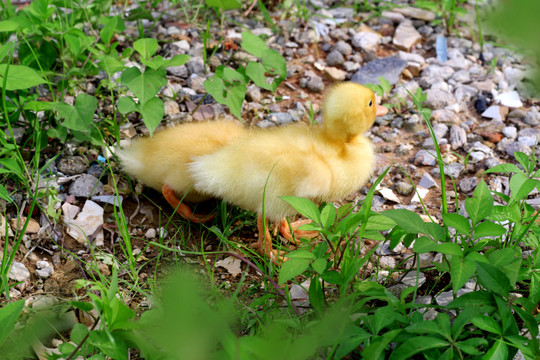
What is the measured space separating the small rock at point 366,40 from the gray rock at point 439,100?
78 centimetres

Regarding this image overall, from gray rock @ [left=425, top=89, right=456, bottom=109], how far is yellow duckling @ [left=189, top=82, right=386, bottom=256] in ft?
3.78

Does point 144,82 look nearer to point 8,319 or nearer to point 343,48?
point 8,319

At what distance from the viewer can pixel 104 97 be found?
373 centimetres

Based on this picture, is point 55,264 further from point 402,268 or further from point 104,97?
point 402,268

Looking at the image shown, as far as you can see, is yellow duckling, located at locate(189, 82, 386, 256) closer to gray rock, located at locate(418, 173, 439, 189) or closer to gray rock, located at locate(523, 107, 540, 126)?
gray rock, located at locate(418, 173, 439, 189)

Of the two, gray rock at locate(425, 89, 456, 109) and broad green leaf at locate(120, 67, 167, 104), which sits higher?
broad green leaf at locate(120, 67, 167, 104)

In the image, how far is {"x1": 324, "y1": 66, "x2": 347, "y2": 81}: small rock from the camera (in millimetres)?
4285

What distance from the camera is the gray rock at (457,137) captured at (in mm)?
3683

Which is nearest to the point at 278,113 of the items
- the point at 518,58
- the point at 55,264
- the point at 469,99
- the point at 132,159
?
the point at 132,159

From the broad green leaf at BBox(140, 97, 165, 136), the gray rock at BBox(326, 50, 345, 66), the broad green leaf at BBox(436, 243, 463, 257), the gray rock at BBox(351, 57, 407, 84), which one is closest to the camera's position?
the broad green leaf at BBox(436, 243, 463, 257)

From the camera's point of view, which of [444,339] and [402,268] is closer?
[444,339]

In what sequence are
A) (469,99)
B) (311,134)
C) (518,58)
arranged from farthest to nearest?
(518,58) → (469,99) → (311,134)

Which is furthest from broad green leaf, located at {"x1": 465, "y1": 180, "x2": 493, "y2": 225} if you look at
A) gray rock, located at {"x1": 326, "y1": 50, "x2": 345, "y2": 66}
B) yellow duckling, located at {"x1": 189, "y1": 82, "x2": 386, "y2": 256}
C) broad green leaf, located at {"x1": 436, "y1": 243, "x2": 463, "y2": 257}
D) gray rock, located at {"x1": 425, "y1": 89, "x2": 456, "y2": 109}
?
gray rock, located at {"x1": 326, "y1": 50, "x2": 345, "y2": 66}

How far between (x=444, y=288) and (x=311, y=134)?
1054 mm
